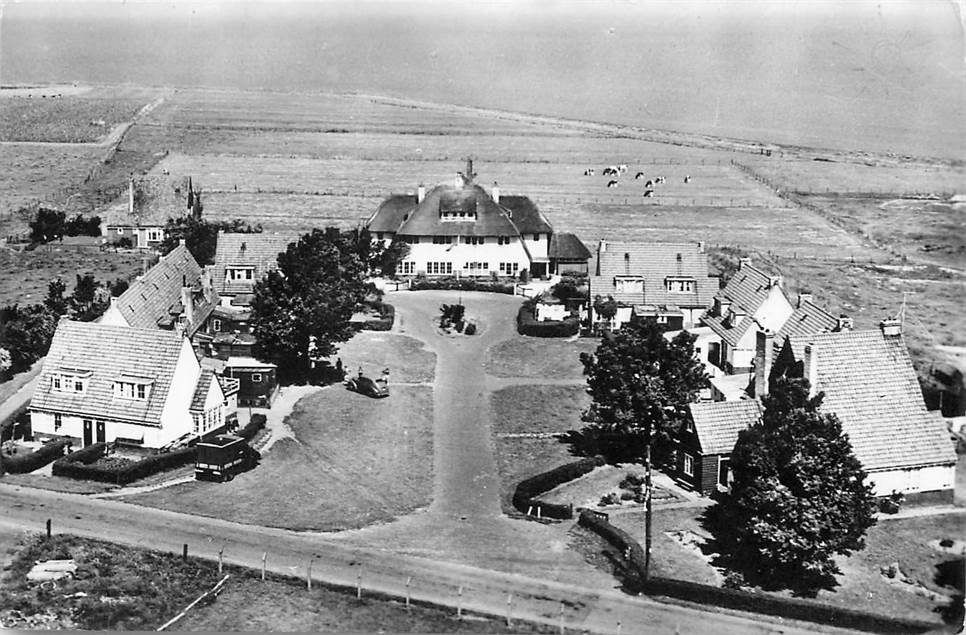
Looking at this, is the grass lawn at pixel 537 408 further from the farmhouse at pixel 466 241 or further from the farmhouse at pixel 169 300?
the farmhouse at pixel 466 241

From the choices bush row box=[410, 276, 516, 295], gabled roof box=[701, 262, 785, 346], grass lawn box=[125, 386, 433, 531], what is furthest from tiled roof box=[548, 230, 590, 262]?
grass lawn box=[125, 386, 433, 531]

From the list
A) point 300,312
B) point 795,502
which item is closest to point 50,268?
point 300,312

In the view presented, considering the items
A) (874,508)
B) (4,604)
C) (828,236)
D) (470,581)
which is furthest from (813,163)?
(4,604)

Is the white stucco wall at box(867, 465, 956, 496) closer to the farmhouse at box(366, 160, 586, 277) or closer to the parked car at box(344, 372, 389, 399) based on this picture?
the parked car at box(344, 372, 389, 399)

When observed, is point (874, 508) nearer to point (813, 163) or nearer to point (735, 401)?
point (735, 401)

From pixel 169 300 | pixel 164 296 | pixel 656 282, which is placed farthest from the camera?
pixel 656 282

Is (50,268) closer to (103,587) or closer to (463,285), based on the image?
(463,285)
